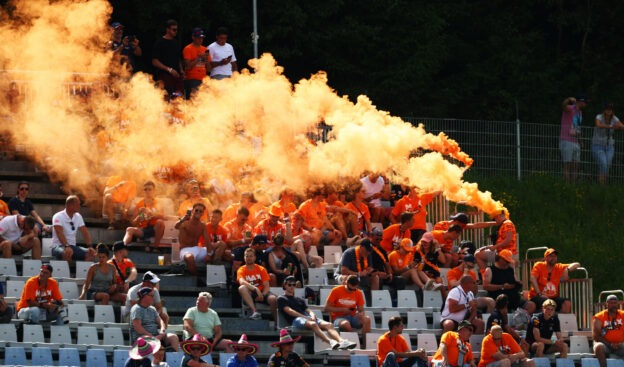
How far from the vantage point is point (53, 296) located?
24.7m

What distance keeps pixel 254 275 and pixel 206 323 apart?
5.03ft

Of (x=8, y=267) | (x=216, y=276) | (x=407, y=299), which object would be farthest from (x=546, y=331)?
(x=8, y=267)

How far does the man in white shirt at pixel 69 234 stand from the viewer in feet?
87.0

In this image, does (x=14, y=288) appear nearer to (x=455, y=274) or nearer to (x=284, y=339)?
(x=284, y=339)

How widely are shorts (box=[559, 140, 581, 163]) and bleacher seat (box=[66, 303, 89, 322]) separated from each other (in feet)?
38.6

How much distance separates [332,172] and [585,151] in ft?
20.7

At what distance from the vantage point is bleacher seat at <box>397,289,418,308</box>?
26484 millimetres

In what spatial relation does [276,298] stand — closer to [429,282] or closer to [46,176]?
[429,282]

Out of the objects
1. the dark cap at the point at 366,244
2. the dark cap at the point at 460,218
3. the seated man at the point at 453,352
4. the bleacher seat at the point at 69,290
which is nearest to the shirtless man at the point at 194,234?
the bleacher seat at the point at 69,290

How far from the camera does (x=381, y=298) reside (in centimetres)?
2636

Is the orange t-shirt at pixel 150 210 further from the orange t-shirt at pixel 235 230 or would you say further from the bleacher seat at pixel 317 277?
the bleacher seat at pixel 317 277

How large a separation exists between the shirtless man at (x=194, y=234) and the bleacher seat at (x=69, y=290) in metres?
1.88

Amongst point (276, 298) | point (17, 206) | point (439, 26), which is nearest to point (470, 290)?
point (276, 298)

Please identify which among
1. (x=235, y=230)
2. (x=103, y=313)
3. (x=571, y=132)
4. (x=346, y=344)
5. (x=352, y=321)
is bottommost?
(x=346, y=344)
